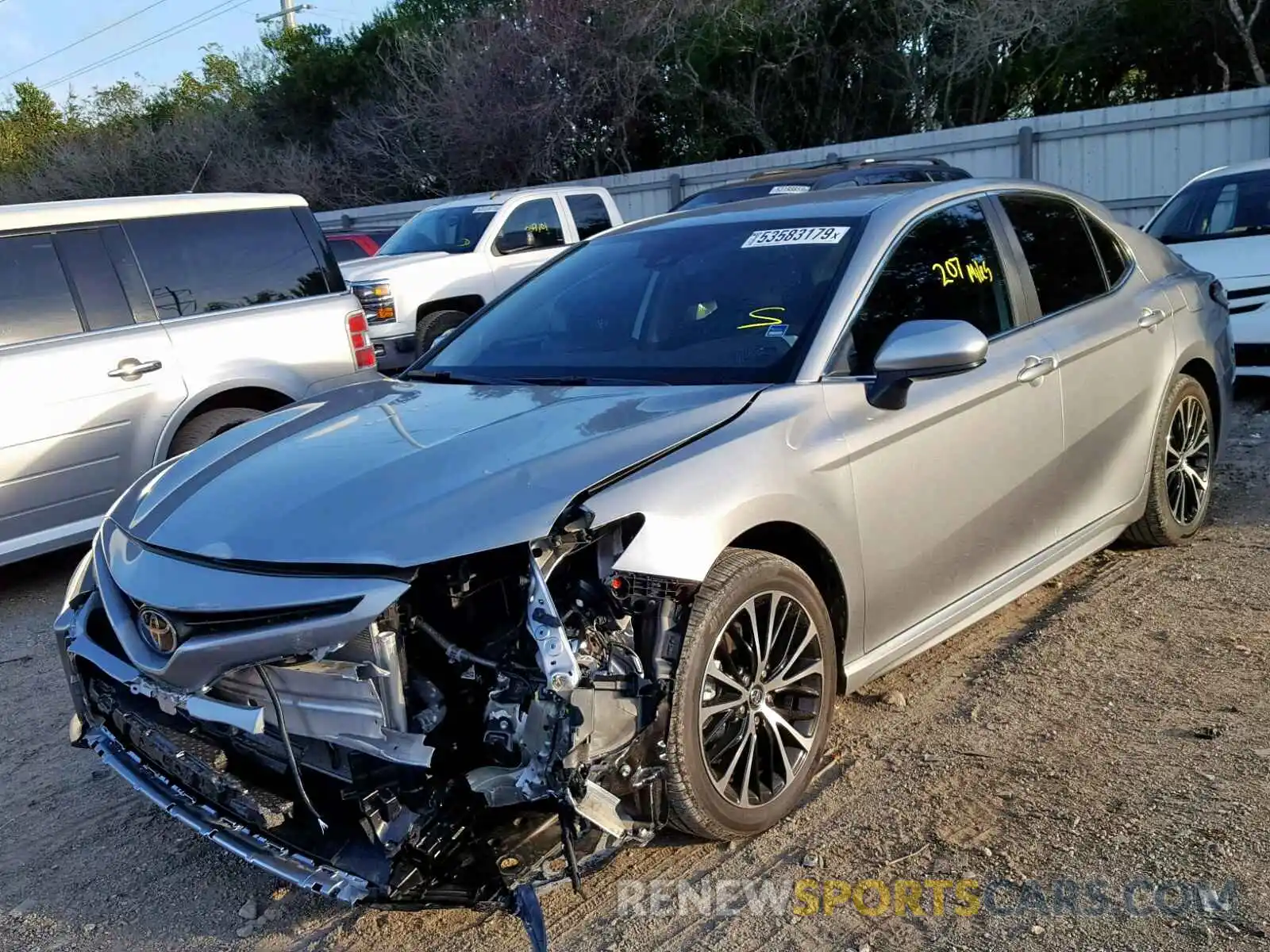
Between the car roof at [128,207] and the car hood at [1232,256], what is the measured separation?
5.99m

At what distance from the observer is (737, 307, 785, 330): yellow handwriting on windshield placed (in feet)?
12.3

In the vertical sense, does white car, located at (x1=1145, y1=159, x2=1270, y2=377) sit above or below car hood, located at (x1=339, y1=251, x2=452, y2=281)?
below

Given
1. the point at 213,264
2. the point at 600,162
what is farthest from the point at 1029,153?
the point at 213,264

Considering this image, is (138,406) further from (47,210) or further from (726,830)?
(726,830)

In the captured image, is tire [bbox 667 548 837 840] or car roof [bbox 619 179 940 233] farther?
car roof [bbox 619 179 940 233]

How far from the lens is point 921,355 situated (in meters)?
3.42

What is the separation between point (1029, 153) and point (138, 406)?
1315cm

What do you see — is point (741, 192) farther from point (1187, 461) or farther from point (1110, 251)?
point (1187, 461)

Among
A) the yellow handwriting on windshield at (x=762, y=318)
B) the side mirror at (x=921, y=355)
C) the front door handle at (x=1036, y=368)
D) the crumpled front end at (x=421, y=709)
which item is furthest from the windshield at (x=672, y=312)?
the crumpled front end at (x=421, y=709)

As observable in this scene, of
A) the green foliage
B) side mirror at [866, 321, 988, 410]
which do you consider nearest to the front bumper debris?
side mirror at [866, 321, 988, 410]

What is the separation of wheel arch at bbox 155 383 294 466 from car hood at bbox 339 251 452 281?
13.5 feet

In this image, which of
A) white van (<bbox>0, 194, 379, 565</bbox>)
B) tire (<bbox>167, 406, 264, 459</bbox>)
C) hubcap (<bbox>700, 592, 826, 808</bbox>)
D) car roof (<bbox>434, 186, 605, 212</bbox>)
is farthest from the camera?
car roof (<bbox>434, 186, 605, 212</bbox>)

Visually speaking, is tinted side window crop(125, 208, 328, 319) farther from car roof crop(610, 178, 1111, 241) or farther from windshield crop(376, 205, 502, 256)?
windshield crop(376, 205, 502, 256)

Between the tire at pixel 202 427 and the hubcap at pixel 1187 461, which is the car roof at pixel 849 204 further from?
the tire at pixel 202 427
